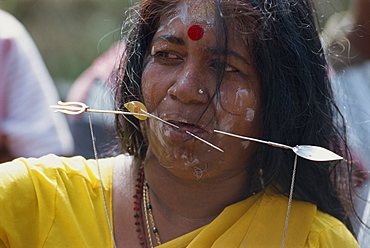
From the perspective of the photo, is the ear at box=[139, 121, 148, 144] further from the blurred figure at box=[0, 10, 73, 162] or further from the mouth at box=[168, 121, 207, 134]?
the blurred figure at box=[0, 10, 73, 162]

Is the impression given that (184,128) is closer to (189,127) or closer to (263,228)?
(189,127)

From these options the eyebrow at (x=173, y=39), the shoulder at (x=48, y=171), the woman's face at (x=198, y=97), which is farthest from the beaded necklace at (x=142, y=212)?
the eyebrow at (x=173, y=39)

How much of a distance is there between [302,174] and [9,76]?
1581 millimetres

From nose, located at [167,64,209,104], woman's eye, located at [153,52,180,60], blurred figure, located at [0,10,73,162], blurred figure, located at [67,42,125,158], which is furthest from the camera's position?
blurred figure, located at [67,42,125,158]

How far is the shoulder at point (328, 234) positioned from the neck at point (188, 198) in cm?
25

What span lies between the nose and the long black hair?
121 millimetres

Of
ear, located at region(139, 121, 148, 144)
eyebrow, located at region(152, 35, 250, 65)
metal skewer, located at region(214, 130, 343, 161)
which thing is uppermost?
eyebrow, located at region(152, 35, 250, 65)

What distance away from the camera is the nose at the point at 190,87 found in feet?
5.04

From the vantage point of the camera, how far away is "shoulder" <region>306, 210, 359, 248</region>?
1632mm

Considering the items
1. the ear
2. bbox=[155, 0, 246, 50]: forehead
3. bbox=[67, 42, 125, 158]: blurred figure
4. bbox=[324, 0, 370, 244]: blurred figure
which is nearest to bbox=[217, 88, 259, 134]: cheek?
bbox=[155, 0, 246, 50]: forehead

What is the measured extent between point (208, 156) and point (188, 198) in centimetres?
20

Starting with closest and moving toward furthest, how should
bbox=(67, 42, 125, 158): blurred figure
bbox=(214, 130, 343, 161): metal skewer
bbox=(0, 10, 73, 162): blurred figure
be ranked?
bbox=(214, 130, 343, 161): metal skewer
bbox=(0, 10, 73, 162): blurred figure
bbox=(67, 42, 125, 158): blurred figure

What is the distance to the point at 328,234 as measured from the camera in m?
1.66

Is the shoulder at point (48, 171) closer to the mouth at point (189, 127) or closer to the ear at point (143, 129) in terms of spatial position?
the ear at point (143, 129)
